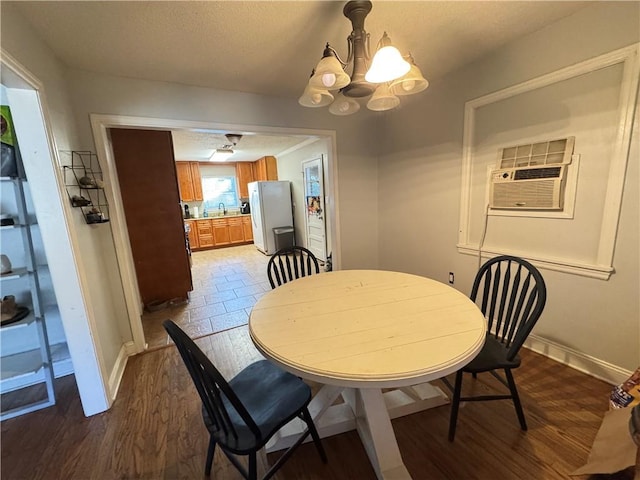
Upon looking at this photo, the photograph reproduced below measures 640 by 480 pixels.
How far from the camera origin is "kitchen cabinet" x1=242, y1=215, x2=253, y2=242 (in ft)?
22.4

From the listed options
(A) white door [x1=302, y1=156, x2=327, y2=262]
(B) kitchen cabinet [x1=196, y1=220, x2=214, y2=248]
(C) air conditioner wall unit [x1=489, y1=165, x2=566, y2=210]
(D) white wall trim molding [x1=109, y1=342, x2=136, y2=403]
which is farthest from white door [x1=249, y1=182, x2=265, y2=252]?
(C) air conditioner wall unit [x1=489, y1=165, x2=566, y2=210]

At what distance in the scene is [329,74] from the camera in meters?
1.18

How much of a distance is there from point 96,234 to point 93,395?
110 centimetres

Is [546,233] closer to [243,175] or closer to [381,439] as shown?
[381,439]

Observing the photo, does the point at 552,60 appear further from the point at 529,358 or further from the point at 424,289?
the point at 529,358

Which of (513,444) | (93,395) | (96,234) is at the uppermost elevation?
(96,234)

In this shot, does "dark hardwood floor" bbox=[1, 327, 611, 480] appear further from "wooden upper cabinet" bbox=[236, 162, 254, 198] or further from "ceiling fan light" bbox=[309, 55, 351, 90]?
"wooden upper cabinet" bbox=[236, 162, 254, 198]

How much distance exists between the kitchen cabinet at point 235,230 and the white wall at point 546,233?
4532mm

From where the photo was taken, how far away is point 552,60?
5.65ft

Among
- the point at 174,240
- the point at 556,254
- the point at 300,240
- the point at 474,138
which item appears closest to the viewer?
the point at 556,254

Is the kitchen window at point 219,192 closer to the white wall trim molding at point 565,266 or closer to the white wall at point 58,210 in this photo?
the white wall at point 58,210

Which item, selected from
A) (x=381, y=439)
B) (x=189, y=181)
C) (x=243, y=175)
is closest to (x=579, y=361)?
(x=381, y=439)

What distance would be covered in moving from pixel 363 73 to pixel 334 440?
1881 mm

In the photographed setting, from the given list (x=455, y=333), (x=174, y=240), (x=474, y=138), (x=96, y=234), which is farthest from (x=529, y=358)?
(x=174, y=240)
